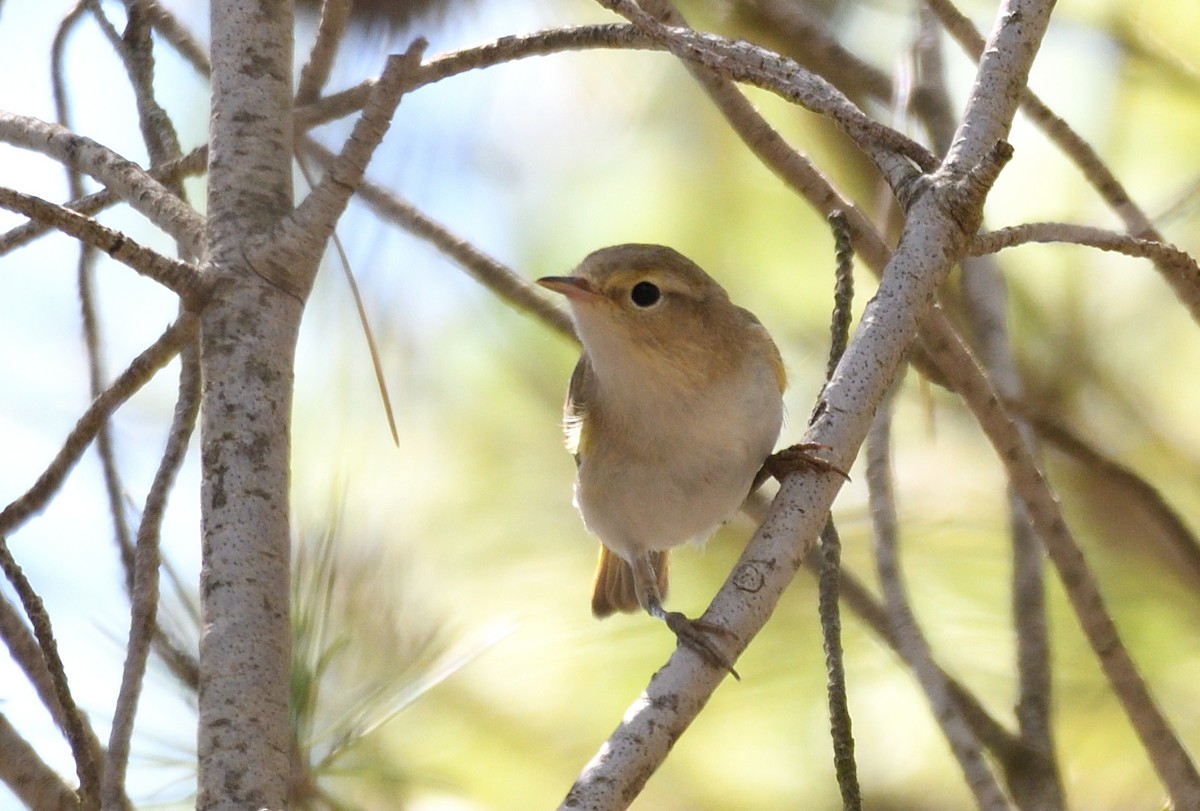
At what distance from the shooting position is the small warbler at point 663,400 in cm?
184

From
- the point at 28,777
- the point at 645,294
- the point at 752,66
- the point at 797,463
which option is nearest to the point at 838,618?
the point at 797,463

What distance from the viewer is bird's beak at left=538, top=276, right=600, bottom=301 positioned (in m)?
1.70

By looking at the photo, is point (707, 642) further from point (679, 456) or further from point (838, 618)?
point (679, 456)

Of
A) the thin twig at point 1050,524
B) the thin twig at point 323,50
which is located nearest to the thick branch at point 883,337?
the thin twig at point 1050,524

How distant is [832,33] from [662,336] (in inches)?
25.7

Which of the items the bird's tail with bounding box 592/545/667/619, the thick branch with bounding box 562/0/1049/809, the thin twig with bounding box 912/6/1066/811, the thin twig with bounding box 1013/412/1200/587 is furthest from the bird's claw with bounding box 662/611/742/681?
the bird's tail with bounding box 592/545/667/619

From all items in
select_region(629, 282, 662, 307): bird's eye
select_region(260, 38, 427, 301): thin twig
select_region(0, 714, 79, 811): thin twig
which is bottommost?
select_region(0, 714, 79, 811): thin twig

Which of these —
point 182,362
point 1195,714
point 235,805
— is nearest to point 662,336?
point 182,362

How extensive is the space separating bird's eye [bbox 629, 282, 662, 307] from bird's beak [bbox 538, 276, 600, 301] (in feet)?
0.21

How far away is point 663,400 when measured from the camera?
6.10ft

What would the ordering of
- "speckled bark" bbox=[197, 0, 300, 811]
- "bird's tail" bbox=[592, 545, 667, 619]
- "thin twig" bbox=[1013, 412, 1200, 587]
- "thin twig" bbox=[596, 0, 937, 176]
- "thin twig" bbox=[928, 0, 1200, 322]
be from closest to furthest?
1. "speckled bark" bbox=[197, 0, 300, 811]
2. "thin twig" bbox=[596, 0, 937, 176]
3. "thin twig" bbox=[928, 0, 1200, 322]
4. "thin twig" bbox=[1013, 412, 1200, 587]
5. "bird's tail" bbox=[592, 545, 667, 619]

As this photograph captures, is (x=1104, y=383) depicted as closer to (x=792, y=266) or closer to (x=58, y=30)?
(x=792, y=266)

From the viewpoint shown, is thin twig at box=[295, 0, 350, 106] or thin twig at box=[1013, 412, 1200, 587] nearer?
thin twig at box=[295, 0, 350, 106]

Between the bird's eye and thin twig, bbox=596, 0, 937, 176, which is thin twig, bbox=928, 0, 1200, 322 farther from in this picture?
the bird's eye
